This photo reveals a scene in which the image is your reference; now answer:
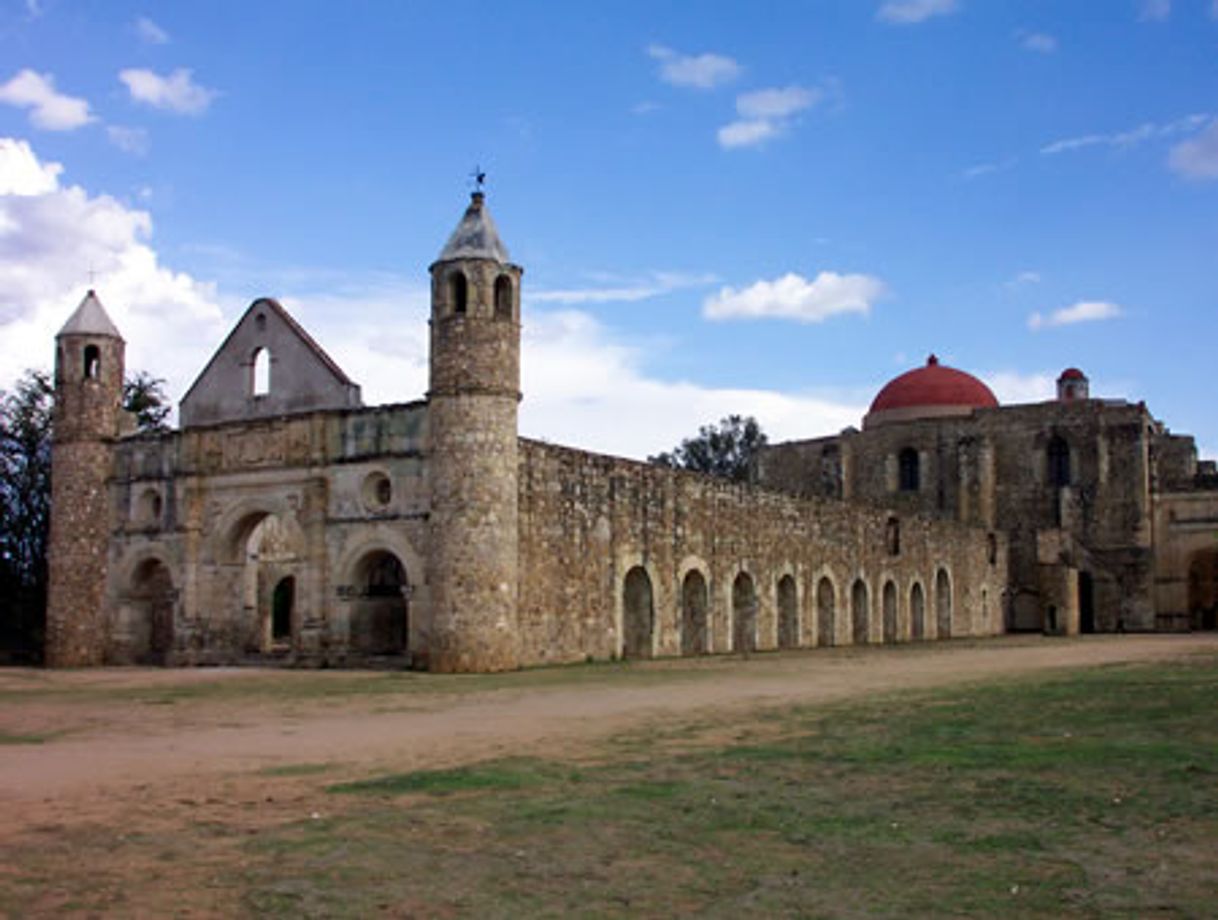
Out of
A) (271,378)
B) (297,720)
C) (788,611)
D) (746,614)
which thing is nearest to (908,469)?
(788,611)

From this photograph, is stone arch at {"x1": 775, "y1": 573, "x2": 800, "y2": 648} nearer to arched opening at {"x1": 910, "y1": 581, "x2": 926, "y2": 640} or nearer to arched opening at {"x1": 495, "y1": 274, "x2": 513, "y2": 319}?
arched opening at {"x1": 910, "y1": 581, "x2": 926, "y2": 640}

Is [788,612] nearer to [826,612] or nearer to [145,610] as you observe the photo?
[826,612]

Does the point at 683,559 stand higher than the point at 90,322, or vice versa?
the point at 90,322

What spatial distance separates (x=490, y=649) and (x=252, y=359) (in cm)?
911

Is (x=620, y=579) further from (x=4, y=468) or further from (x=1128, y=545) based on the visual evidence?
(x=1128, y=545)

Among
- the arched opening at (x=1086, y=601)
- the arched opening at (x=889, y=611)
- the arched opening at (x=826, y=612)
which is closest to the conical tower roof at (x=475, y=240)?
the arched opening at (x=826, y=612)

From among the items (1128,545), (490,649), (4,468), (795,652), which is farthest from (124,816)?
(1128,545)

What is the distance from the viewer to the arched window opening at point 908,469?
5406 cm

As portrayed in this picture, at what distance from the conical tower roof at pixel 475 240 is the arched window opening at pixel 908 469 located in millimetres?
33728

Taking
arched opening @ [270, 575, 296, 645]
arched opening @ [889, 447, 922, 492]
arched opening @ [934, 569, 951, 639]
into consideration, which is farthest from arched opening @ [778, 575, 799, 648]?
arched opening @ [889, 447, 922, 492]

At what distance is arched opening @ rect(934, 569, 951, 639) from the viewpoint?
44.4 meters

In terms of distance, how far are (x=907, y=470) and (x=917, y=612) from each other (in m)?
12.7

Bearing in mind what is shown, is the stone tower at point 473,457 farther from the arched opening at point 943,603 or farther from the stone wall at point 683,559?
the arched opening at point 943,603

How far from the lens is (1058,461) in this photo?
52.1 m
